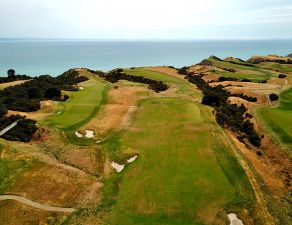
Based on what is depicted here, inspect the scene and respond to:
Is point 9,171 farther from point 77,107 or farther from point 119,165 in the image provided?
point 77,107

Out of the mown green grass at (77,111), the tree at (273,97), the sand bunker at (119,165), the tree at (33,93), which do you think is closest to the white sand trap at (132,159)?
the sand bunker at (119,165)

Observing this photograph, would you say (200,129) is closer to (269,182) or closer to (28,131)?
(269,182)

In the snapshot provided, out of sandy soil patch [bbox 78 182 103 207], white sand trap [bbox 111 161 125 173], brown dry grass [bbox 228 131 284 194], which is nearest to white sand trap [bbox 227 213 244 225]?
brown dry grass [bbox 228 131 284 194]

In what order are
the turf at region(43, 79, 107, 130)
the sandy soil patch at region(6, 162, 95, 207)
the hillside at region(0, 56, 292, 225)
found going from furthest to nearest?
the turf at region(43, 79, 107, 130), the sandy soil patch at region(6, 162, 95, 207), the hillside at region(0, 56, 292, 225)

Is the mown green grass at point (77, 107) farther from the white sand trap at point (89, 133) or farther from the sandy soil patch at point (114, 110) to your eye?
the white sand trap at point (89, 133)

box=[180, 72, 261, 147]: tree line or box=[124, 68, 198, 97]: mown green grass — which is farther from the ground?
box=[180, 72, 261, 147]: tree line

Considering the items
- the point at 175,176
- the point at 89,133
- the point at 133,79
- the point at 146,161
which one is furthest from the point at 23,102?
the point at 133,79

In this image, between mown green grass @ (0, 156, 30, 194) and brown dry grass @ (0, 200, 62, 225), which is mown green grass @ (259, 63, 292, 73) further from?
brown dry grass @ (0, 200, 62, 225)
